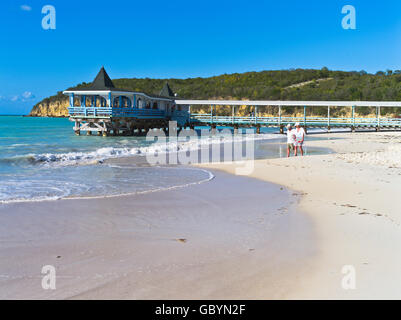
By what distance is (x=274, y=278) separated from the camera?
3.74 metres

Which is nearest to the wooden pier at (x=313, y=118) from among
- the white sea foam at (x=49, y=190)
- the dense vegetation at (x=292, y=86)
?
the dense vegetation at (x=292, y=86)

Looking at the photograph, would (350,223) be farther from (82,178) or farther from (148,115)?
(148,115)

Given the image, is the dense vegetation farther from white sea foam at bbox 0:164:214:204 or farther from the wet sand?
the wet sand

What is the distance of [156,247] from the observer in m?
4.74

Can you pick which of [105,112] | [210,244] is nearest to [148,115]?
[105,112]

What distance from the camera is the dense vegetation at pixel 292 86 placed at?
73.4 m

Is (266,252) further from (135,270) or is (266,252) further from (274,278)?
(135,270)

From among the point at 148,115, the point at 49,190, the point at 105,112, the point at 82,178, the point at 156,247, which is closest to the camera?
the point at 156,247

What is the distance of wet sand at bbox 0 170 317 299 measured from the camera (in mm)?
3562

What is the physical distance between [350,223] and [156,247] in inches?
117

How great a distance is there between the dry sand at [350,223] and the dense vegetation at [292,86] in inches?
2002

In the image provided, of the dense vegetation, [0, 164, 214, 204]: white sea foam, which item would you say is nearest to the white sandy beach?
[0, 164, 214, 204]: white sea foam
